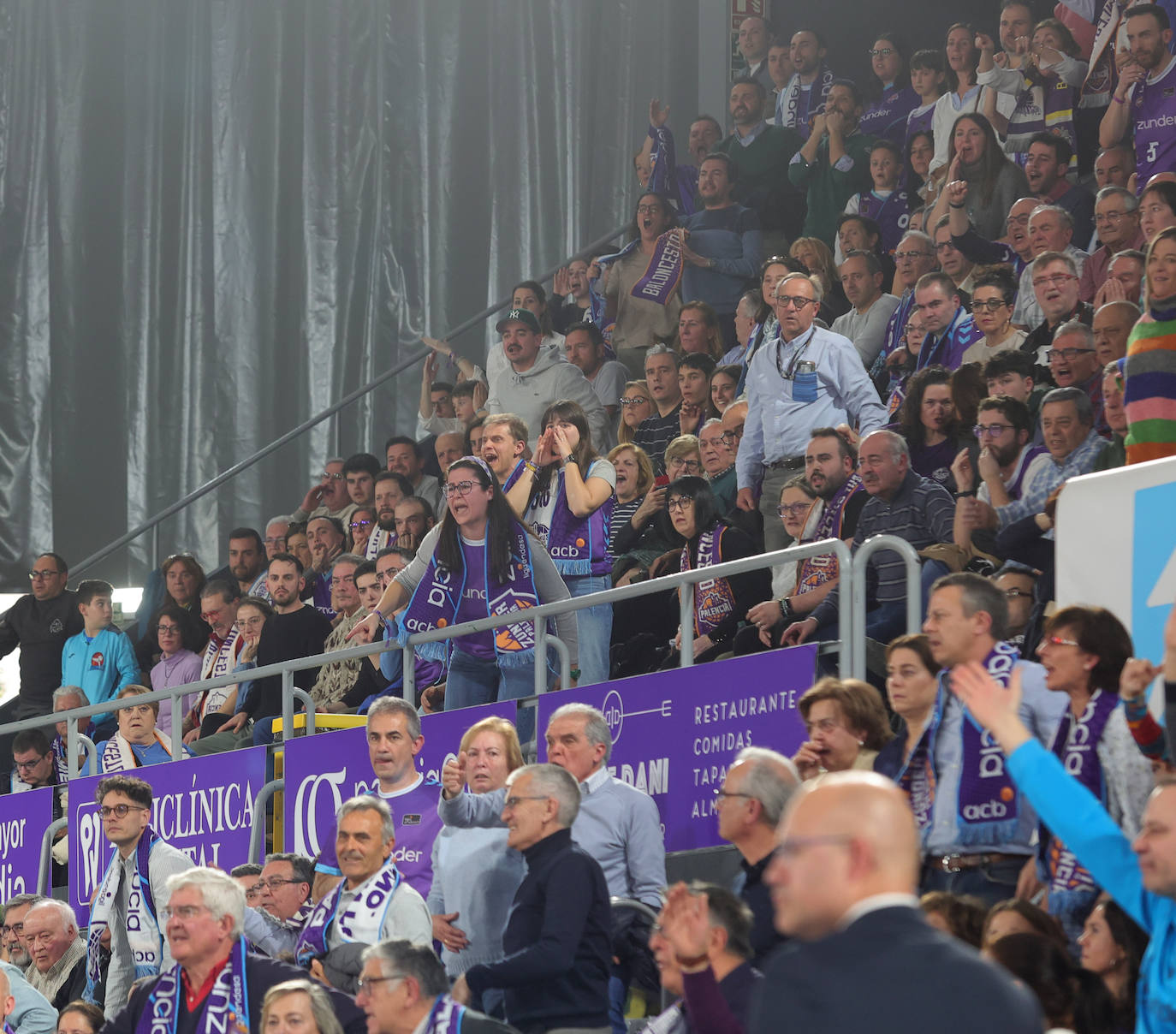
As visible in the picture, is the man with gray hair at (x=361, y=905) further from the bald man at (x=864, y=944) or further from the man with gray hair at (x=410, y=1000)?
the bald man at (x=864, y=944)

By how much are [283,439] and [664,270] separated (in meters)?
4.05

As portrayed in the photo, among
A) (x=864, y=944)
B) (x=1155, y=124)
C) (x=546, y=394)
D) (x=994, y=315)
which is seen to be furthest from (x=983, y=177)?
(x=864, y=944)

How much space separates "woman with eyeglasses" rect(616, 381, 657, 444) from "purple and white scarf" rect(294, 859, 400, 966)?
517 cm

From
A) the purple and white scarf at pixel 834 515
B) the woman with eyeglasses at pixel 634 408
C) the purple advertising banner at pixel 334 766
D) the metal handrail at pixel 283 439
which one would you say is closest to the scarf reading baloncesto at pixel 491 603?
the purple advertising banner at pixel 334 766

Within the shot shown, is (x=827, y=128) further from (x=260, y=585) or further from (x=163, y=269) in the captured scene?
(x=163, y=269)

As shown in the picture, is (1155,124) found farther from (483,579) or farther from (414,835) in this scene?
(414,835)

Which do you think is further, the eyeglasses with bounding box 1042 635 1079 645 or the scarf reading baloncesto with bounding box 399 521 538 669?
the scarf reading baloncesto with bounding box 399 521 538 669

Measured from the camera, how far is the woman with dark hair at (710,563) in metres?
7.98

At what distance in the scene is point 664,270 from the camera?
508 inches

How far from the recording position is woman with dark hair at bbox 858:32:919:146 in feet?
40.9

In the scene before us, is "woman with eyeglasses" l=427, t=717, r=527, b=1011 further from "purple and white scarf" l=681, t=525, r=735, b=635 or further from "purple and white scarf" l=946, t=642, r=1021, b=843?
"purple and white scarf" l=946, t=642, r=1021, b=843

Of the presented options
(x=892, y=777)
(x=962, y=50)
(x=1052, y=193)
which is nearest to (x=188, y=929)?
(x=892, y=777)

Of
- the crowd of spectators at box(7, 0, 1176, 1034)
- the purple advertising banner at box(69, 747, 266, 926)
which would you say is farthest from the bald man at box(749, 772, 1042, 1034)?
the purple advertising banner at box(69, 747, 266, 926)

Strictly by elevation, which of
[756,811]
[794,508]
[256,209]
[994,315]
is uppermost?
[256,209]
